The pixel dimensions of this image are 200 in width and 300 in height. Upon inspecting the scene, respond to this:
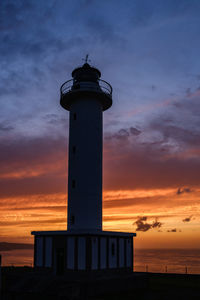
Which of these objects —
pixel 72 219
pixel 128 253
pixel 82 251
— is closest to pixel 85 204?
pixel 72 219

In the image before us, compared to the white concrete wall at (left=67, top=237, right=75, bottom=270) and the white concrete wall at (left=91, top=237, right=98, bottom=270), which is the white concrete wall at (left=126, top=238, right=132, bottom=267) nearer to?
the white concrete wall at (left=91, top=237, right=98, bottom=270)

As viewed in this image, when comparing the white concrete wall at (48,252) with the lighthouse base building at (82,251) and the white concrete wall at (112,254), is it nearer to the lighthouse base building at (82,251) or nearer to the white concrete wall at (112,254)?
the lighthouse base building at (82,251)

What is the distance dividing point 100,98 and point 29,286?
548 inches

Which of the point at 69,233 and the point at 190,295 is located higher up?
the point at 69,233

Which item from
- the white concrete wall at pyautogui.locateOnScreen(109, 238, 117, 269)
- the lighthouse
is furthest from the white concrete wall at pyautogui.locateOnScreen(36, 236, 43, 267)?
the white concrete wall at pyautogui.locateOnScreen(109, 238, 117, 269)

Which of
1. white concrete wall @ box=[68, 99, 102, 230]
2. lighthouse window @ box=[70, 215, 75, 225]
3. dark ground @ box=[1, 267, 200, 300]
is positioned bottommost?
dark ground @ box=[1, 267, 200, 300]

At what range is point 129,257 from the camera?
22.9m

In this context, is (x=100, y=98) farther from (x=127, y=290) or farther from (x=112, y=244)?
(x=127, y=290)

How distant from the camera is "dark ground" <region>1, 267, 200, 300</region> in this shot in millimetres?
16578

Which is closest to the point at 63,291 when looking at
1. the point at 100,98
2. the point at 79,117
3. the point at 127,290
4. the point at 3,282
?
the point at 127,290

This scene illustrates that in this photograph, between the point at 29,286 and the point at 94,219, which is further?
the point at 94,219

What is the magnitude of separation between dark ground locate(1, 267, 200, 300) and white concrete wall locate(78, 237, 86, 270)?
54 centimetres

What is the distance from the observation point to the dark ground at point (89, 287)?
54.4 feet

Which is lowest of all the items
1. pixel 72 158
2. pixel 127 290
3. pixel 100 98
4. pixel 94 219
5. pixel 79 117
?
pixel 127 290
